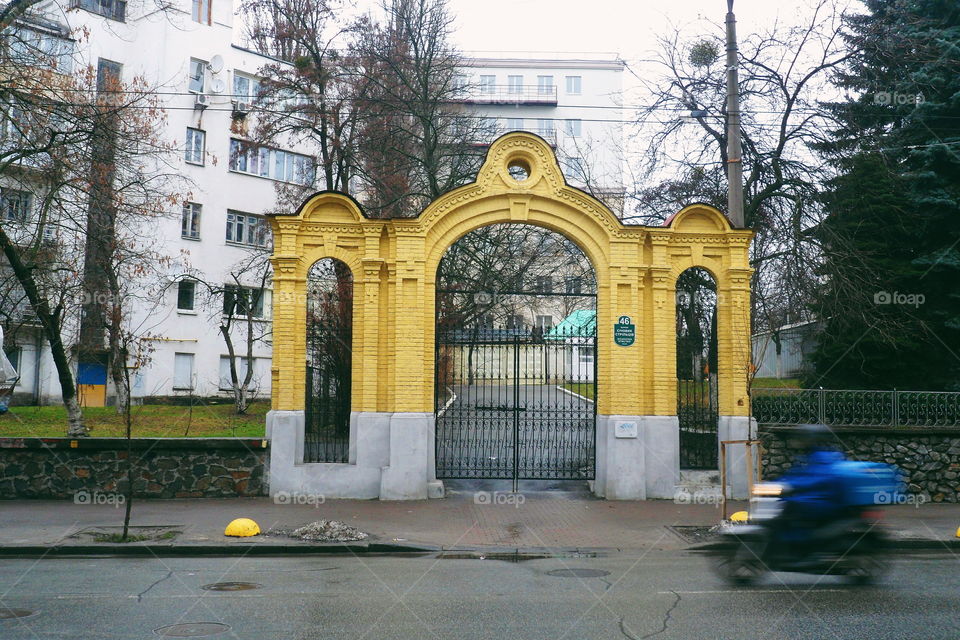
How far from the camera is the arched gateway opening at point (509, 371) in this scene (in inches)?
655

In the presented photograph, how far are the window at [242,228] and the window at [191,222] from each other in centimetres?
156

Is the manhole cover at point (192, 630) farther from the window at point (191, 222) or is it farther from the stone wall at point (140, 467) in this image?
the window at point (191, 222)

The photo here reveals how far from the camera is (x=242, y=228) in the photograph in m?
40.0

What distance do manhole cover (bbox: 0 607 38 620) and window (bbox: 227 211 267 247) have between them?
3241 cm

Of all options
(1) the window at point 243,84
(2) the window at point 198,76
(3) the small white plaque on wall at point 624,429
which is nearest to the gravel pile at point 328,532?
(3) the small white plaque on wall at point 624,429

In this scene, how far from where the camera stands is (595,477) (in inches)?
655

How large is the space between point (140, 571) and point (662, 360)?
1024 cm

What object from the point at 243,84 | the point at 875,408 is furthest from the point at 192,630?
the point at 243,84

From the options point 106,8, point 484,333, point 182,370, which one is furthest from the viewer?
point 182,370

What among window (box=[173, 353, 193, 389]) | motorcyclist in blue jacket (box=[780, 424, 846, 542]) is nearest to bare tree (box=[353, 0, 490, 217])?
window (box=[173, 353, 193, 389])

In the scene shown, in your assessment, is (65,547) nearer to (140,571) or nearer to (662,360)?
(140,571)

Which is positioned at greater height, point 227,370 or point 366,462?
point 227,370

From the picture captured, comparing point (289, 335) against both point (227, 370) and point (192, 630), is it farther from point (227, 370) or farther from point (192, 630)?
point (227, 370)

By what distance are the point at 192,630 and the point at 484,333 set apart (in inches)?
389
